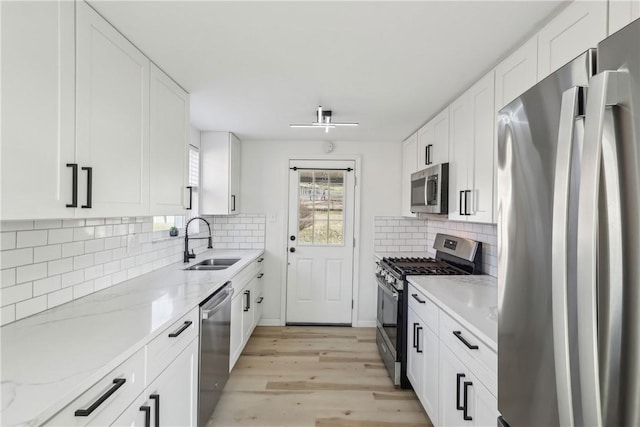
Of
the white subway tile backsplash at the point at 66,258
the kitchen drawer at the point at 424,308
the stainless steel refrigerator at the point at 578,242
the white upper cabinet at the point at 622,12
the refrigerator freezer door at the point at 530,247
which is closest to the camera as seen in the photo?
the stainless steel refrigerator at the point at 578,242

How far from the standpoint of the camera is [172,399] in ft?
5.01

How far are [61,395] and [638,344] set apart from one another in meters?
1.29

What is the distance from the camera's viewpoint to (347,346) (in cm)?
339

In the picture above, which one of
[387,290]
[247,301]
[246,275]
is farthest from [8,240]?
[387,290]

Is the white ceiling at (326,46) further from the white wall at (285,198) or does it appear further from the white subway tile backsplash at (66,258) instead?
the white wall at (285,198)

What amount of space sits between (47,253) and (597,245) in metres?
2.06

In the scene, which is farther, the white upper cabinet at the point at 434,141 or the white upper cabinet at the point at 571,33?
the white upper cabinet at the point at 434,141

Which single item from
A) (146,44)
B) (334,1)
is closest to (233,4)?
(334,1)

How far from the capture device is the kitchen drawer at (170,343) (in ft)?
4.29

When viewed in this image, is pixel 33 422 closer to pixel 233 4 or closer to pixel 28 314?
pixel 28 314

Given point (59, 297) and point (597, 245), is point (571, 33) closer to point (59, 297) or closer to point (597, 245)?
point (597, 245)

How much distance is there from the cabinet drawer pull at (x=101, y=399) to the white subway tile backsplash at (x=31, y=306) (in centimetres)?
69

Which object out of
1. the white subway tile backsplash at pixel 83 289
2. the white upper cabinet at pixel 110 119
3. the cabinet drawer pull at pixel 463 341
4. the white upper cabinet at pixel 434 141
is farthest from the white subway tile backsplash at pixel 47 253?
the white upper cabinet at pixel 434 141

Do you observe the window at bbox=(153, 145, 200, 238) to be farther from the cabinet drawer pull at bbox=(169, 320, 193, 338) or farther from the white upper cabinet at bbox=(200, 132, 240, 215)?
the cabinet drawer pull at bbox=(169, 320, 193, 338)
